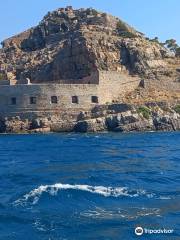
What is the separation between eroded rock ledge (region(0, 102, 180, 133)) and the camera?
56938 mm

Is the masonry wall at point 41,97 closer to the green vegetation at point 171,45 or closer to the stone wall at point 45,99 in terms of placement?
the stone wall at point 45,99

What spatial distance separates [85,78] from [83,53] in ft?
15.8

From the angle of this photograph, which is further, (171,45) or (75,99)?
(171,45)

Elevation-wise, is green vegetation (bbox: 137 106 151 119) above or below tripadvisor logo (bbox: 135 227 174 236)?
above

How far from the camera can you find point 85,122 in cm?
5700

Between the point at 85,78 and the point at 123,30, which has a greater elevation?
the point at 123,30

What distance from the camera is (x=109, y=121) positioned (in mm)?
57188

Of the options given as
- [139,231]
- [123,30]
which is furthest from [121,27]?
[139,231]

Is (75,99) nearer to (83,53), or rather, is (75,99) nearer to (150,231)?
(83,53)

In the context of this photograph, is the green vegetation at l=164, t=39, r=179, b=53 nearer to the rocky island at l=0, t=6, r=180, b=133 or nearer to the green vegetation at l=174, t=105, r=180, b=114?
the rocky island at l=0, t=6, r=180, b=133

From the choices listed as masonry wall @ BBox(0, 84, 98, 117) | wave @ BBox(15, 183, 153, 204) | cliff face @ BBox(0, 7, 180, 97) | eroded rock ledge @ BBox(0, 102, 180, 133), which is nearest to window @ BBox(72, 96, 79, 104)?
masonry wall @ BBox(0, 84, 98, 117)

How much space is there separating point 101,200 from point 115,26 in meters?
63.4

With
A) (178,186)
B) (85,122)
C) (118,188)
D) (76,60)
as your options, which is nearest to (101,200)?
(118,188)

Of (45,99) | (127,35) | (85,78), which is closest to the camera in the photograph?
(45,99)
